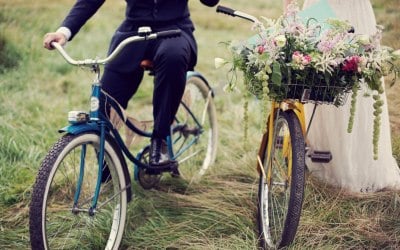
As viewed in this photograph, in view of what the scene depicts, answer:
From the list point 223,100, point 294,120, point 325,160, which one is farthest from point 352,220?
point 223,100

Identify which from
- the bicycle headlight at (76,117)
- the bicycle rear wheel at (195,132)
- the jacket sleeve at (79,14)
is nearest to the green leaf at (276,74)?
the bicycle headlight at (76,117)

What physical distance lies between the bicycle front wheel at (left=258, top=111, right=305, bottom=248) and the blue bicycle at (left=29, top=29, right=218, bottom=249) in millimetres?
802

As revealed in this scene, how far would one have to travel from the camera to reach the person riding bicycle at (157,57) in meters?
4.15

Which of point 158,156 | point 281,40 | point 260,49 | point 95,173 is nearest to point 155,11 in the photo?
point 158,156

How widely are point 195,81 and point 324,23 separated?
1875 mm

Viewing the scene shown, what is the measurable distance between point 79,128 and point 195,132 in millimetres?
1941

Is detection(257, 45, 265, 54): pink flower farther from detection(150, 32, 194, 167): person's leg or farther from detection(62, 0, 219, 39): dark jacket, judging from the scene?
detection(62, 0, 219, 39): dark jacket

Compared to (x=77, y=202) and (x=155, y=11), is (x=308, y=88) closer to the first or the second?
(x=155, y=11)

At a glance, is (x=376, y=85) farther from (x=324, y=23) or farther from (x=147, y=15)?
(x=147, y=15)

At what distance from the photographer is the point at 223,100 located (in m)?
7.37

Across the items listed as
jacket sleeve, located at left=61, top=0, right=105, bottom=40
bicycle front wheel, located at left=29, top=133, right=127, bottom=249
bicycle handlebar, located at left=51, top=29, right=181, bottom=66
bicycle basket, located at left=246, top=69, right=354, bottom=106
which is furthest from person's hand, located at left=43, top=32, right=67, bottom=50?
bicycle basket, located at left=246, top=69, right=354, bottom=106

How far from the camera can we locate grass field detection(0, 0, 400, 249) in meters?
4.02

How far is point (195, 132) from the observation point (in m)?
5.38

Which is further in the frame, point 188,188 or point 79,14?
point 188,188
